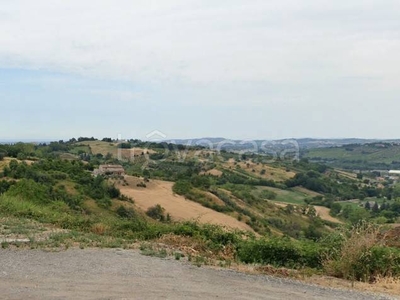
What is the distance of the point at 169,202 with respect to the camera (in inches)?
1441

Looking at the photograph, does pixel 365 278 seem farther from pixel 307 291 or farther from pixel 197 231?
pixel 197 231

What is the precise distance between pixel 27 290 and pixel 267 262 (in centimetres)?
425

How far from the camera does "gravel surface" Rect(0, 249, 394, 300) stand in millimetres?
6434

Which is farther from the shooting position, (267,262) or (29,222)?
(29,222)

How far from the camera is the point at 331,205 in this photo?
63094 mm

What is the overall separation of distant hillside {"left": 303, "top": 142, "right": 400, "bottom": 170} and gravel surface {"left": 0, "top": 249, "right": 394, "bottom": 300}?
12236 centimetres

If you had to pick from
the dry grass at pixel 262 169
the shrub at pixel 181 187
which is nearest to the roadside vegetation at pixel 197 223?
the shrub at pixel 181 187

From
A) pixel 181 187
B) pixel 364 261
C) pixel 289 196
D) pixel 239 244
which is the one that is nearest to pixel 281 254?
pixel 239 244

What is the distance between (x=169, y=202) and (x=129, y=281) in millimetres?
29679

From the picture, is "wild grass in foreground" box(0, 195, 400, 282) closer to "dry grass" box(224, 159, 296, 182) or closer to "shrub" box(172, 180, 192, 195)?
"shrub" box(172, 180, 192, 195)

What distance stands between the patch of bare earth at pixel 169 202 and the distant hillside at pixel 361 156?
94688 millimetres

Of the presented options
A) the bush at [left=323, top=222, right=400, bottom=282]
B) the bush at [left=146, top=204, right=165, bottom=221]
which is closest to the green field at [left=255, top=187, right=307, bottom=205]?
the bush at [left=146, top=204, right=165, bottom=221]

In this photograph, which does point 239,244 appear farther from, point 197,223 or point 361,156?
point 361,156

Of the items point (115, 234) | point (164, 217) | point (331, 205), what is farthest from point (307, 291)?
point (331, 205)
